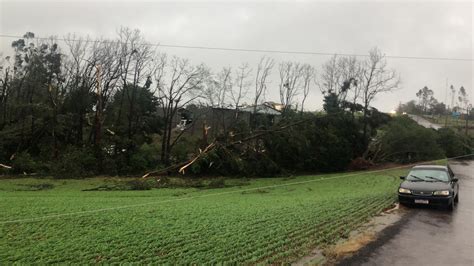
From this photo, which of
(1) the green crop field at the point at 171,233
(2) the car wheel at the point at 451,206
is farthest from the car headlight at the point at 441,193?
(1) the green crop field at the point at 171,233

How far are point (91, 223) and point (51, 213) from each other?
7.12 ft

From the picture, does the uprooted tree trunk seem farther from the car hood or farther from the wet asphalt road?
the wet asphalt road

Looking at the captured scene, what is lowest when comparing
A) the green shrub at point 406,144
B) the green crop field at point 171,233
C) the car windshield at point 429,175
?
the green crop field at point 171,233

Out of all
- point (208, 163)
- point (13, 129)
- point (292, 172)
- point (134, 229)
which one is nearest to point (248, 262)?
point (134, 229)

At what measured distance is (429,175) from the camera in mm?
13273

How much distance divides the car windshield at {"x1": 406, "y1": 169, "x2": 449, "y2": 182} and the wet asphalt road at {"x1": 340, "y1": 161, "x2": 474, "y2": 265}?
4.19ft

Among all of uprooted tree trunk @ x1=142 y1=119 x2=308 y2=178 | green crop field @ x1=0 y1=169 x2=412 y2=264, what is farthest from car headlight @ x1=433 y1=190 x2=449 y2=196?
uprooted tree trunk @ x1=142 y1=119 x2=308 y2=178

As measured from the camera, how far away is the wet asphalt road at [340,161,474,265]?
697cm

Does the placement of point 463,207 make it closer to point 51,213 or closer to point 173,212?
point 173,212

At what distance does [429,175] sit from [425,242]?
571 cm

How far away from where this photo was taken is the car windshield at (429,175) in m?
12.9

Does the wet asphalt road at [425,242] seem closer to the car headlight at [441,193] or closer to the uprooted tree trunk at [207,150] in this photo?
the car headlight at [441,193]

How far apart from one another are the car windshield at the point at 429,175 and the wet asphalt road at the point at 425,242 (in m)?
1.28

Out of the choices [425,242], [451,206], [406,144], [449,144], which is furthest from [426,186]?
[449,144]
